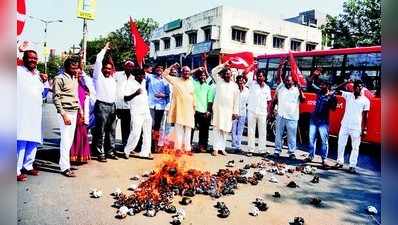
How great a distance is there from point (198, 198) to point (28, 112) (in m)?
2.56

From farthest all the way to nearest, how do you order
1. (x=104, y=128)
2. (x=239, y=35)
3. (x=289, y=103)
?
(x=239, y=35)
(x=289, y=103)
(x=104, y=128)

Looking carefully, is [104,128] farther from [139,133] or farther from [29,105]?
[29,105]

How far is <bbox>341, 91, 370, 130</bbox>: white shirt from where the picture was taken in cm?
639

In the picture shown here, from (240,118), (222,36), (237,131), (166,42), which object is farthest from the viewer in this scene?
(222,36)

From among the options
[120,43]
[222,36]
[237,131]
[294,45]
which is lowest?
[237,131]

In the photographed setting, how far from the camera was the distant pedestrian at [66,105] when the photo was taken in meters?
5.26

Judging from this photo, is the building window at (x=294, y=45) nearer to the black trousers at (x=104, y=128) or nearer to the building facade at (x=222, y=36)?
the building facade at (x=222, y=36)

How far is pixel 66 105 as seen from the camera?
533 centimetres

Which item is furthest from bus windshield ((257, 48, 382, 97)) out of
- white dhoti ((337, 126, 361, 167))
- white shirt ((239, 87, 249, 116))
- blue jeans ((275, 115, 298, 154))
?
white shirt ((239, 87, 249, 116))

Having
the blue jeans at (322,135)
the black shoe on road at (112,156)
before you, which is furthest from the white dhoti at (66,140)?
the blue jeans at (322,135)

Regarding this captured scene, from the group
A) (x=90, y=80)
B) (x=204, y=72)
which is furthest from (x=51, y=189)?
(x=204, y=72)

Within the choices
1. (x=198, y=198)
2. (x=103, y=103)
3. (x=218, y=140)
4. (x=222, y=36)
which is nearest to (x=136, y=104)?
(x=103, y=103)

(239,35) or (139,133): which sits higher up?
(239,35)

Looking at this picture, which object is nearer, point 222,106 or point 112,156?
point 112,156
